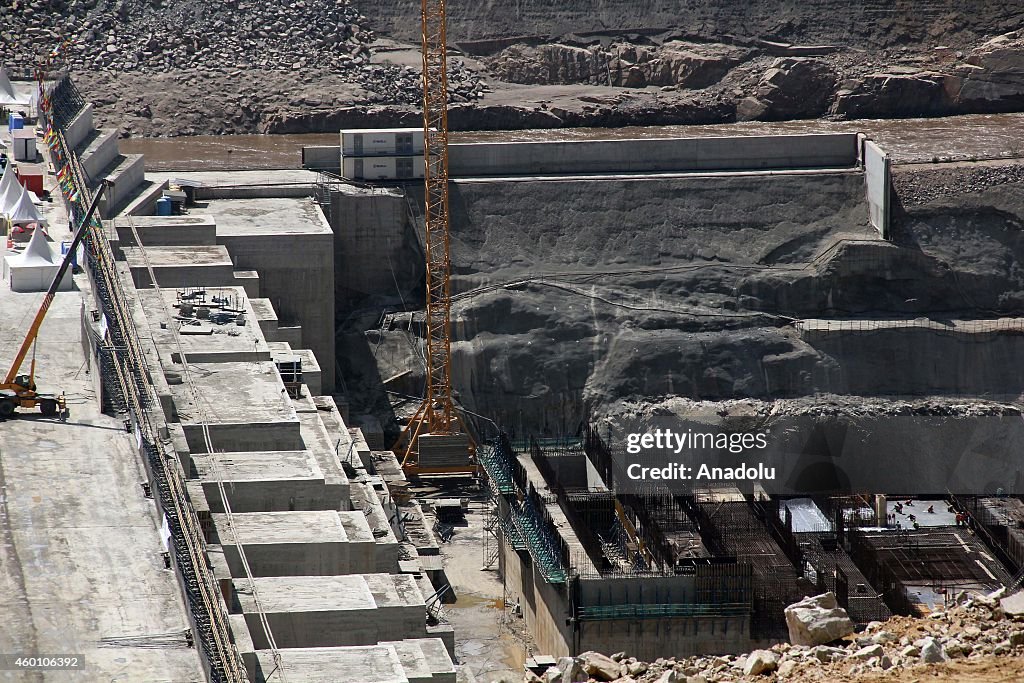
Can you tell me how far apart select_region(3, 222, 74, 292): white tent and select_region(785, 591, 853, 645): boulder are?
3564 cm

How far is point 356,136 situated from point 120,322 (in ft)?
92.2

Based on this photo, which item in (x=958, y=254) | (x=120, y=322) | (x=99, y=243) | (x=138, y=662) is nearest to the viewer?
(x=138, y=662)

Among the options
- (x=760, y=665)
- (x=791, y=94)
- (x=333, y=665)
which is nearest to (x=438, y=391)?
(x=791, y=94)

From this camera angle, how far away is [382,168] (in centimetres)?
9050

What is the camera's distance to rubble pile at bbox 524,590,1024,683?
3394 centimetres

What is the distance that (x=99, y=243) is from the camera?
74.2 m

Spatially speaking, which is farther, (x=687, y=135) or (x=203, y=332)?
(x=687, y=135)

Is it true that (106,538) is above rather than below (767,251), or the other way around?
above

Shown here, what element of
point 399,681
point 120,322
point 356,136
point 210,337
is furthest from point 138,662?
point 356,136

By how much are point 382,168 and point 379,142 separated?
109 cm

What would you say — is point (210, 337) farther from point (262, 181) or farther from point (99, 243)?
point (262, 181)

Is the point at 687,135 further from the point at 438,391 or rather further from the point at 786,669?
the point at 786,669

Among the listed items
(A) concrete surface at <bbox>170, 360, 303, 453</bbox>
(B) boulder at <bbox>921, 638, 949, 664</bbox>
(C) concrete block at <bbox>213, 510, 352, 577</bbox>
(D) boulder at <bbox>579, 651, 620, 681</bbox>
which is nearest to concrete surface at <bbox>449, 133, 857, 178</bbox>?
(A) concrete surface at <bbox>170, 360, 303, 453</bbox>

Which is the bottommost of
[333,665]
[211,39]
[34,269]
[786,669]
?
[211,39]
